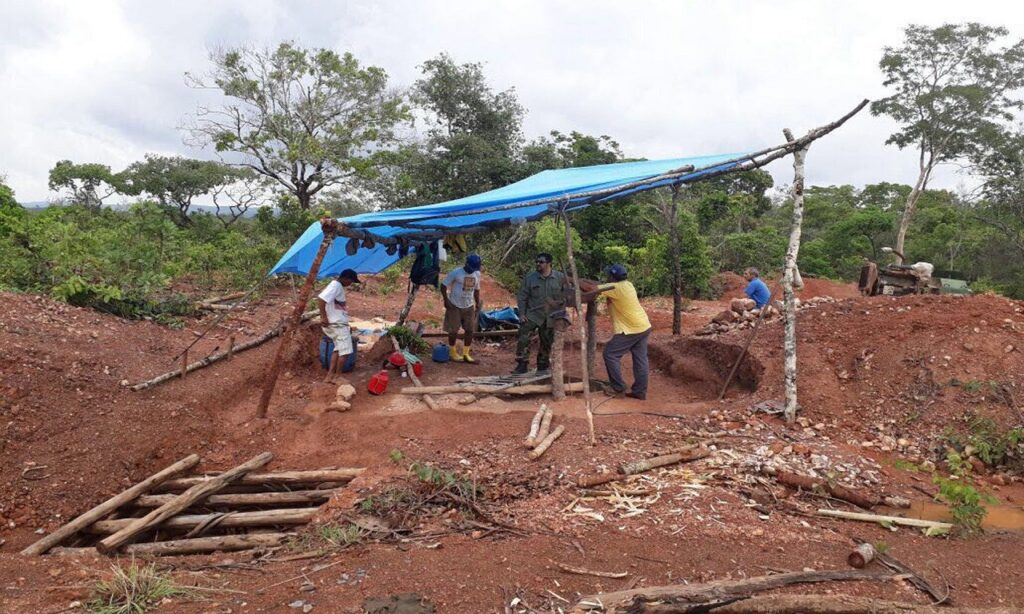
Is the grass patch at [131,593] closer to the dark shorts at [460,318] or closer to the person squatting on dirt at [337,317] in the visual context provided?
the person squatting on dirt at [337,317]

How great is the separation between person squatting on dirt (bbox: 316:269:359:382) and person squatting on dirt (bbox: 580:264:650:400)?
2.71 metres

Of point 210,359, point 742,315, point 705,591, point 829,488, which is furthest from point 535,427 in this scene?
point 742,315

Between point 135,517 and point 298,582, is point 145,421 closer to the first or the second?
point 135,517

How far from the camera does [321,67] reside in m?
18.0

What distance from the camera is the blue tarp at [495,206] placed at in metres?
6.04

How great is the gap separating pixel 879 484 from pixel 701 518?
1.68 m

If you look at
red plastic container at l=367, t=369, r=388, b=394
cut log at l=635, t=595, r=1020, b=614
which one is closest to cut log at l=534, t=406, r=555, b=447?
red plastic container at l=367, t=369, r=388, b=394

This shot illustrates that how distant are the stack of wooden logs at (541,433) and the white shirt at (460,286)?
283cm

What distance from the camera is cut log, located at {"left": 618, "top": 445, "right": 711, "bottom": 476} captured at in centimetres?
464

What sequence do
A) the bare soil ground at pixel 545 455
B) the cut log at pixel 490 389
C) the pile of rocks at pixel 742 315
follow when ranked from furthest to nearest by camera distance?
the pile of rocks at pixel 742 315
the cut log at pixel 490 389
the bare soil ground at pixel 545 455

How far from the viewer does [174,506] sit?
460cm

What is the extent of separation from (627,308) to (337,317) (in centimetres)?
329

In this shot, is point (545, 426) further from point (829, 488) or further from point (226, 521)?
point (226, 521)

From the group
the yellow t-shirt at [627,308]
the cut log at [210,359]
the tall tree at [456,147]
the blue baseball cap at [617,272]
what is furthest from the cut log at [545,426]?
the tall tree at [456,147]
